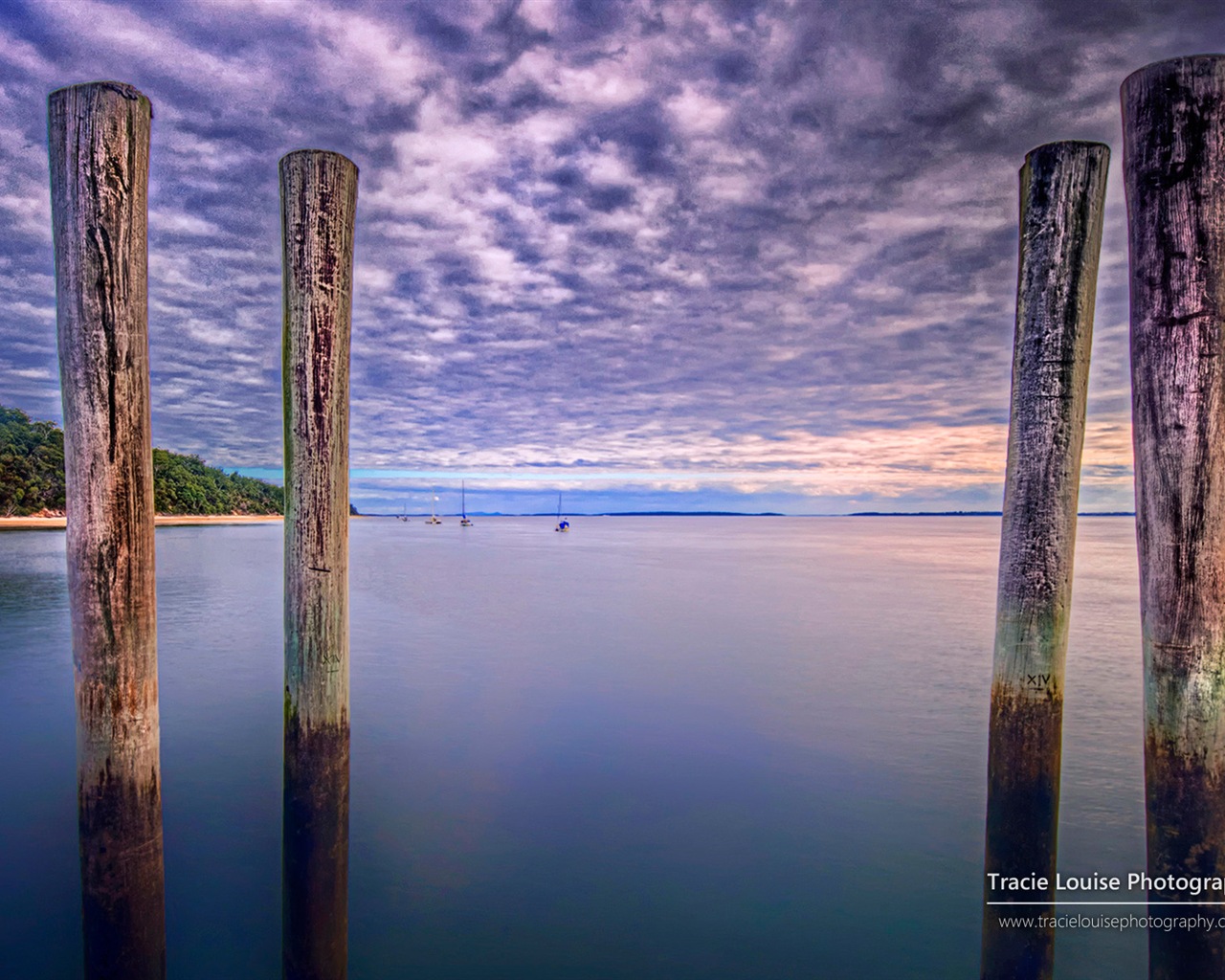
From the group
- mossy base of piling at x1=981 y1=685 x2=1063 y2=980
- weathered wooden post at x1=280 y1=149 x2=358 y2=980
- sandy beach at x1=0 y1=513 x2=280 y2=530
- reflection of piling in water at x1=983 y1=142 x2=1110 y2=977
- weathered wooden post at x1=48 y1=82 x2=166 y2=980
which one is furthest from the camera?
sandy beach at x1=0 y1=513 x2=280 y2=530

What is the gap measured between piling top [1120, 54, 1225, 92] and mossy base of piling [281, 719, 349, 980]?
17.0ft

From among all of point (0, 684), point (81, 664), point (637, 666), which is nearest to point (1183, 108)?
point (81, 664)

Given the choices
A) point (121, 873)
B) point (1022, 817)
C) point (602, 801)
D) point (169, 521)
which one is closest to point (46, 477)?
point (169, 521)

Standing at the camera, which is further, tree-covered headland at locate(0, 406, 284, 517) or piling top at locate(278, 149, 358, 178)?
tree-covered headland at locate(0, 406, 284, 517)

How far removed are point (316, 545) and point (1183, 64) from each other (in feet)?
15.5

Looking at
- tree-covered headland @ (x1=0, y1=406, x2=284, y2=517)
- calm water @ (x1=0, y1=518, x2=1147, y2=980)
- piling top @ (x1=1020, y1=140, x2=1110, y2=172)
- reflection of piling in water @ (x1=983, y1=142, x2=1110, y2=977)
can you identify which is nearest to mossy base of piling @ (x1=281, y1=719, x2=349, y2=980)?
calm water @ (x1=0, y1=518, x2=1147, y2=980)

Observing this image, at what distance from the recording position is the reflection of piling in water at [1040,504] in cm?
372

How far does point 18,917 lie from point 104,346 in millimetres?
4792

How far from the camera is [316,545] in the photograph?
3.68 meters

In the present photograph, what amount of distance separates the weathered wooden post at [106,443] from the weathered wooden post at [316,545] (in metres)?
0.65

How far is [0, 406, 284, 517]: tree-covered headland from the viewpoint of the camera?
66750mm

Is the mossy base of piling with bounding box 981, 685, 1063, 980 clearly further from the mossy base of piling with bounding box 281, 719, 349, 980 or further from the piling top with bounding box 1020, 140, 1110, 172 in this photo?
the mossy base of piling with bounding box 281, 719, 349, 980

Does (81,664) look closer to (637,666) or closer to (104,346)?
(104,346)

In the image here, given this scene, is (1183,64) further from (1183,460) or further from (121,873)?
(121,873)
